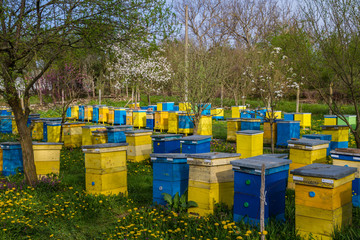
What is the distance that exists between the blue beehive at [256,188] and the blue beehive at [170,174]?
123 centimetres

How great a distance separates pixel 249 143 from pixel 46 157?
4843 millimetres

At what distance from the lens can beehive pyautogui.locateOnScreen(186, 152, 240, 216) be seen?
5.02m

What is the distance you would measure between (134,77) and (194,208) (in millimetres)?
24141

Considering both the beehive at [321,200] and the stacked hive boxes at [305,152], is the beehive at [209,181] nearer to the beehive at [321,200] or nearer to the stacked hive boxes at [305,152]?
the beehive at [321,200]

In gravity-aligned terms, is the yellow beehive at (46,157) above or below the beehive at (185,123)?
below

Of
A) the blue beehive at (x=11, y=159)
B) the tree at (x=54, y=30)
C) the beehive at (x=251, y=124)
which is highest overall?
the tree at (x=54, y=30)

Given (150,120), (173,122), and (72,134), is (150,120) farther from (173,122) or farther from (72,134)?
(72,134)

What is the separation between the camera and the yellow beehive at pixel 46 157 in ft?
24.6

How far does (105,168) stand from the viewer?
6320mm

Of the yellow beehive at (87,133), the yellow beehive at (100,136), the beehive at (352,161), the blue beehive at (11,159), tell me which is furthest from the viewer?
the yellow beehive at (87,133)

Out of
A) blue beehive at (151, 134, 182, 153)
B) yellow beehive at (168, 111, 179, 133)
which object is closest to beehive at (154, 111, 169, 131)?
yellow beehive at (168, 111, 179, 133)

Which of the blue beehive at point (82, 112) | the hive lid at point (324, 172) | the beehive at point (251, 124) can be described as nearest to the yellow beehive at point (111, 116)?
the blue beehive at point (82, 112)

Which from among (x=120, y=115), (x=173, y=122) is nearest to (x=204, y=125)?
(x=173, y=122)

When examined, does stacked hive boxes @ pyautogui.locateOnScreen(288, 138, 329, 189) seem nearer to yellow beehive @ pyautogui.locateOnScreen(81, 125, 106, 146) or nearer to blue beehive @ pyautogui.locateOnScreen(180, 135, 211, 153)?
blue beehive @ pyautogui.locateOnScreen(180, 135, 211, 153)
